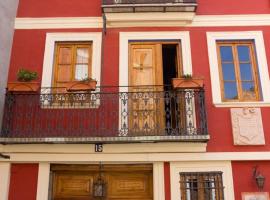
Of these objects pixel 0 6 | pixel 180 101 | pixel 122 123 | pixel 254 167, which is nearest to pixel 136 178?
pixel 122 123

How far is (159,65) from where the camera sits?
9.62 metres

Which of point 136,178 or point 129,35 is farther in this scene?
point 129,35

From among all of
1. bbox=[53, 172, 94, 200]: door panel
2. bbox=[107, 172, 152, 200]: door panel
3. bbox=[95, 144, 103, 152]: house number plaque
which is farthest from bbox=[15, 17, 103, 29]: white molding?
bbox=[107, 172, 152, 200]: door panel

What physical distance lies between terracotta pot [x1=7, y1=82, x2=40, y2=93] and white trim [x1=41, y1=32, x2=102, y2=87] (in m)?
0.48

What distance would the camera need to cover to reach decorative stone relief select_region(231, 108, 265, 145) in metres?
8.68

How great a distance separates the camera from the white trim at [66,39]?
30.8 ft

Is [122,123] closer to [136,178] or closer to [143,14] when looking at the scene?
[136,178]

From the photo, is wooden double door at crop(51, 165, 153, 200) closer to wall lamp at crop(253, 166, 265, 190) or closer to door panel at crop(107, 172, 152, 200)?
door panel at crop(107, 172, 152, 200)

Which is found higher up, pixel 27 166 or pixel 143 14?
pixel 143 14

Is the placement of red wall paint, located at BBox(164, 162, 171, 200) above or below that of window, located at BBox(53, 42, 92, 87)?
below

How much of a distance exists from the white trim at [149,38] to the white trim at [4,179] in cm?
321

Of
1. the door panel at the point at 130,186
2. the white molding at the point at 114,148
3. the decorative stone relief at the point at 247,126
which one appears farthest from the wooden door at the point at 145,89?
the decorative stone relief at the point at 247,126

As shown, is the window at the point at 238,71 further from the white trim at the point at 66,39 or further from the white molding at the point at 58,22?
the white molding at the point at 58,22

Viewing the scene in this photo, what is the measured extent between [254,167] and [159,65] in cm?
326
